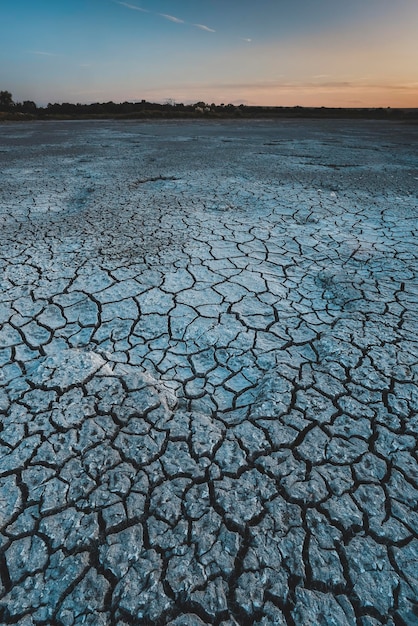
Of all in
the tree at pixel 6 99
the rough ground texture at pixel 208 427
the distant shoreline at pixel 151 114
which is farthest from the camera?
the tree at pixel 6 99

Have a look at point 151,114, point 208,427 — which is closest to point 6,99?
point 151,114

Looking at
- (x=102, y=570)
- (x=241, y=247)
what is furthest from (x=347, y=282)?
(x=102, y=570)

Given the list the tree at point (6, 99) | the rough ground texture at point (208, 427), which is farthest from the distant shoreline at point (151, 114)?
the rough ground texture at point (208, 427)

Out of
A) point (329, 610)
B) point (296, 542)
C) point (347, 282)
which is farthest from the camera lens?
point (347, 282)

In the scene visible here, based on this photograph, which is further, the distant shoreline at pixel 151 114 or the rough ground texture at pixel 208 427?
the distant shoreline at pixel 151 114

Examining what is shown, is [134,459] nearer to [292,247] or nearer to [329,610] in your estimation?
[329,610]

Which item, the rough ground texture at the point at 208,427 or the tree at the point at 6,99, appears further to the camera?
the tree at the point at 6,99

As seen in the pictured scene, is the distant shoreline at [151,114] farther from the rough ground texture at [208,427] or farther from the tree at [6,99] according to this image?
the rough ground texture at [208,427]

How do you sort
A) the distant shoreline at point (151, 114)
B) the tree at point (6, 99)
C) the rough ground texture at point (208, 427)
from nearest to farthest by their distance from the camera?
the rough ground texture at point (208, 427)
the distant shoreline at point (151, 114)
the tree at point (6, 99)

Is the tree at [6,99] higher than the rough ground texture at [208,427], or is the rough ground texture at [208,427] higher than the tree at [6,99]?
the tree at [6,99]
